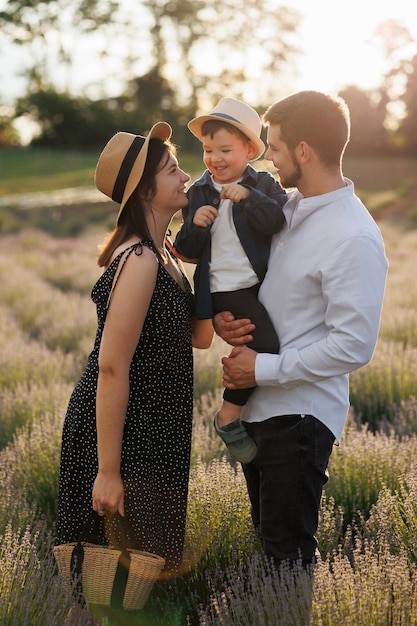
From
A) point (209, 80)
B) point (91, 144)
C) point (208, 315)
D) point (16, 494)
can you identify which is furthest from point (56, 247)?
point (209, 80)

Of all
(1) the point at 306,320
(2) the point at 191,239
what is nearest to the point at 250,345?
(1) the point at 306,320

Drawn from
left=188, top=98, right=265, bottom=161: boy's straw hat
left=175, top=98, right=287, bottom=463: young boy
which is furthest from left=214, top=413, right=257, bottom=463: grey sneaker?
left=188, top=98, right=265, bottom=161: boy's straw hat

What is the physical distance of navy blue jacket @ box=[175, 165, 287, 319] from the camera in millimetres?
2812

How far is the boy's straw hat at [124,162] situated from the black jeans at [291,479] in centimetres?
98

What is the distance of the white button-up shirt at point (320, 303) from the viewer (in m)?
2.50

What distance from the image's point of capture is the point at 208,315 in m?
2.87

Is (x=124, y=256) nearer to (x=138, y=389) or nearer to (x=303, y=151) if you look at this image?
(x=138, y=389)

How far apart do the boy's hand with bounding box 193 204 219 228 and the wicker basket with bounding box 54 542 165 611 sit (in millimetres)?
1250

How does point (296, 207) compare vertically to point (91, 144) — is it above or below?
below

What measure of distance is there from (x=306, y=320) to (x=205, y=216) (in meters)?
0.56

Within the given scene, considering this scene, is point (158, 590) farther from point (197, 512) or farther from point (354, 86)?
point (354, 86)

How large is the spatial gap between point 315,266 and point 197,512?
1312mm

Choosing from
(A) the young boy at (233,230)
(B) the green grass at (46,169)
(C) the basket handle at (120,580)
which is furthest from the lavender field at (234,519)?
(B) the green grass at (46,169)

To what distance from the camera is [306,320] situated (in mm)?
2711
